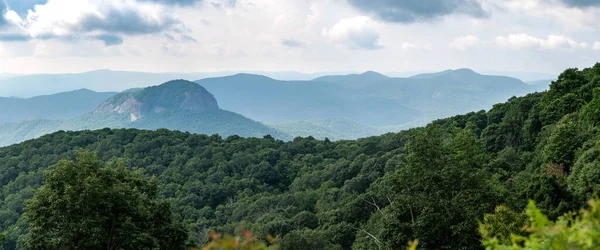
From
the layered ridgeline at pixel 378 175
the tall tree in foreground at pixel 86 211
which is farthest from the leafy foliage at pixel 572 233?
the tall tree in foreground at pixel 86 211

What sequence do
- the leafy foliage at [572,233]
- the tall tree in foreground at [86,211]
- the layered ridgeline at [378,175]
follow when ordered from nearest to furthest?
the leafy foliage at [572,233] < the tall tree in foreground at [86,211] < the layered ridgeline at [378,175]

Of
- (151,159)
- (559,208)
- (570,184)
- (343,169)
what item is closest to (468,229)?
(559,208)

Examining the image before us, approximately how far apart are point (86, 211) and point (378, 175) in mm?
34727

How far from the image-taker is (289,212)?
4956 cm

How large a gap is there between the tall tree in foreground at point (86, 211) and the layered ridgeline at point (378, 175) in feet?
3.64

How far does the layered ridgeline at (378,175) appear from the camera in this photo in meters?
18.0

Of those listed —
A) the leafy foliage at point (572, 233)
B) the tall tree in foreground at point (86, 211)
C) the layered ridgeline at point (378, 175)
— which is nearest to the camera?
the leafy foliage at point (572, 233)

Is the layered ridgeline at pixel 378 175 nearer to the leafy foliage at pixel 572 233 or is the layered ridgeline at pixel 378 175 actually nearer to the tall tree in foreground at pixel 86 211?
the tall tree in foreground at pixel 86 211

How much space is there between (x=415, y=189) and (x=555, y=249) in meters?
14.1

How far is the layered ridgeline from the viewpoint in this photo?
18.0 m

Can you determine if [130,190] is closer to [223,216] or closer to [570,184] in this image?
[570,184]

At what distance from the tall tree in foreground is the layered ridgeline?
1.11m

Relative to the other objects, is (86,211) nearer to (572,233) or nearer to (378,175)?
(572,233)

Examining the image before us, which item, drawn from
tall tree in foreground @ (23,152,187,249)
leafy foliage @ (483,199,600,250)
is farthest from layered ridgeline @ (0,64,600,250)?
leafy foliage @ (483,199,600,250)
